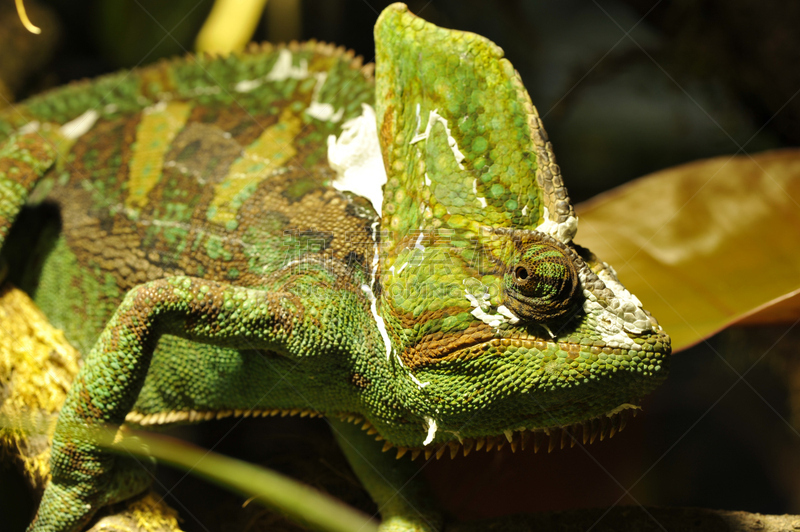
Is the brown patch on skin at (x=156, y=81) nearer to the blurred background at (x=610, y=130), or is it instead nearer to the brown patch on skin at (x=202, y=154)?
the brown patch on skin at (x=202, y=154)

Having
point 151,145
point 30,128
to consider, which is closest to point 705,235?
point 151,145

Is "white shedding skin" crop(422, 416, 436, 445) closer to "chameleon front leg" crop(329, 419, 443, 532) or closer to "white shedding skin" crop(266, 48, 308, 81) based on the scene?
"chameleon front leg" crop(329, 419, 443, 532)

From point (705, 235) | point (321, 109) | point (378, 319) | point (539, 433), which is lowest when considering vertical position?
point (705, 235)

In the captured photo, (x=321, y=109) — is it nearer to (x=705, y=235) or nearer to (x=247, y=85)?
Result: (x=247, y=85)

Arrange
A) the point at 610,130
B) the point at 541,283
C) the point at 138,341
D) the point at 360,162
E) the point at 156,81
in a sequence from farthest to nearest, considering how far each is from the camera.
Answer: the point at 610,130 < the point at 156,81 < the point at 360,162 < the point at 138,341 < the point at 541,283

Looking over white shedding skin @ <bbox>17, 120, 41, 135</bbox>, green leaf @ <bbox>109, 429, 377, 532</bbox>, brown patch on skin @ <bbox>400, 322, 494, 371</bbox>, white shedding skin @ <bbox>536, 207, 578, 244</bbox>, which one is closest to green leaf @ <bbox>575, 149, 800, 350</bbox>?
white shedding skin @ <bbox>536, 207, 578, 244</bbox>

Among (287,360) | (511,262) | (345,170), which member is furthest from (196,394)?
(511,262)
